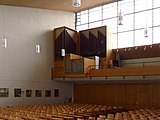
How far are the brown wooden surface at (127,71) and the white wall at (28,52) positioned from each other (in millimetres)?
4356

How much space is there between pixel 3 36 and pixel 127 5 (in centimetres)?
926

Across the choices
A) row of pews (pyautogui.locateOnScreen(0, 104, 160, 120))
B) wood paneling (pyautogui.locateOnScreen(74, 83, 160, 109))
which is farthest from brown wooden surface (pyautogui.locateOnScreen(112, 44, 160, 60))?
row of pews (pyautogui.locateOnScreen(0, 104, 160, 120))

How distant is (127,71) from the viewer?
56.9 ft

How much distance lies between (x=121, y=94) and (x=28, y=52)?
7.53 m

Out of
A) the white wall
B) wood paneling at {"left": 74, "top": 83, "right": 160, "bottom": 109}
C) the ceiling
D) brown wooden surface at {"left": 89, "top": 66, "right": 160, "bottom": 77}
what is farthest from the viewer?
the white wall

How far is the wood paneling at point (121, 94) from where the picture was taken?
18.7 metres

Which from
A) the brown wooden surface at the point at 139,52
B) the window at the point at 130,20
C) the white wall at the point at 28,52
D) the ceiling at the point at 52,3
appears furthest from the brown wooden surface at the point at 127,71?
the ceiling at the point at 52,3

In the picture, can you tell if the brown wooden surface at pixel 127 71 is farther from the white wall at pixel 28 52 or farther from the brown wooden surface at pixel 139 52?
the white wall at pixel 28 52

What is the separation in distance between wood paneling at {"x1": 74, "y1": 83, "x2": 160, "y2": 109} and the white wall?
140 cm

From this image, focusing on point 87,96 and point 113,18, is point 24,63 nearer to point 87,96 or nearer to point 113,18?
point 87,96

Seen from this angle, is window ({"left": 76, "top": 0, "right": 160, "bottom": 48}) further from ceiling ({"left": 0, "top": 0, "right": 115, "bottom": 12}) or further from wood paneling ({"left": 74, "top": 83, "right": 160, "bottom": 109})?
wood paneling ({"left": 74, "top": 83, "right": 160, "bottom": 109})

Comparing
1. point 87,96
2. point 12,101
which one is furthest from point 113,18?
point 12,101

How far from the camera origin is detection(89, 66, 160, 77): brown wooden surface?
1633 centimetres

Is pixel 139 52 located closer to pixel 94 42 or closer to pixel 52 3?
pixel 94 42
